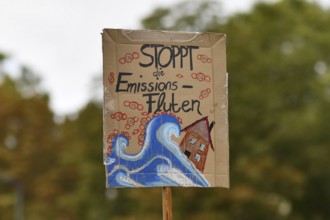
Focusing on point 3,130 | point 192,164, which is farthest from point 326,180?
point 192,164

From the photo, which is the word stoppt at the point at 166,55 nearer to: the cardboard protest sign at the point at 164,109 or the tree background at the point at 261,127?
the cardboard protest sign at the point at 164,109

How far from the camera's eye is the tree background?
34594 millimetres

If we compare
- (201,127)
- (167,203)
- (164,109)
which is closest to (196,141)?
(201,127)

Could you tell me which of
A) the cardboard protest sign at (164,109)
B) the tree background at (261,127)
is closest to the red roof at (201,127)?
the cardboard protest sign at (164,109)

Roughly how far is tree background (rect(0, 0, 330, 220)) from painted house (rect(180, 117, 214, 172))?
25.3 metres

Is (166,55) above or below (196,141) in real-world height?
above

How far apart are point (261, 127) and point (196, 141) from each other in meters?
28.8

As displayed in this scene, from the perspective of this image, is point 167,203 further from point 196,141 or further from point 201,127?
point 201,127

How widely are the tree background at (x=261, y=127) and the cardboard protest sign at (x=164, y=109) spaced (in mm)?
25293

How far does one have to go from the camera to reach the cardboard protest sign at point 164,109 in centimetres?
740

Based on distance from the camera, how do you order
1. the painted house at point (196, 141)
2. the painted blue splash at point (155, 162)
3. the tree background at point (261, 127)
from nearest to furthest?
Answer: the painted blue splash at point (155, 162) → the painted house at point (196, 141) → the tree background at point (261, 127)

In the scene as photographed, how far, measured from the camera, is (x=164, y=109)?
24.6 feet

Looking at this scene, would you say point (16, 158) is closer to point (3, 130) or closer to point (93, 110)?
point (3, 130)

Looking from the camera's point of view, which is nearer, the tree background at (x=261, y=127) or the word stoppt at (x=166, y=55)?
the word stoppt at (x=166, y=55)
